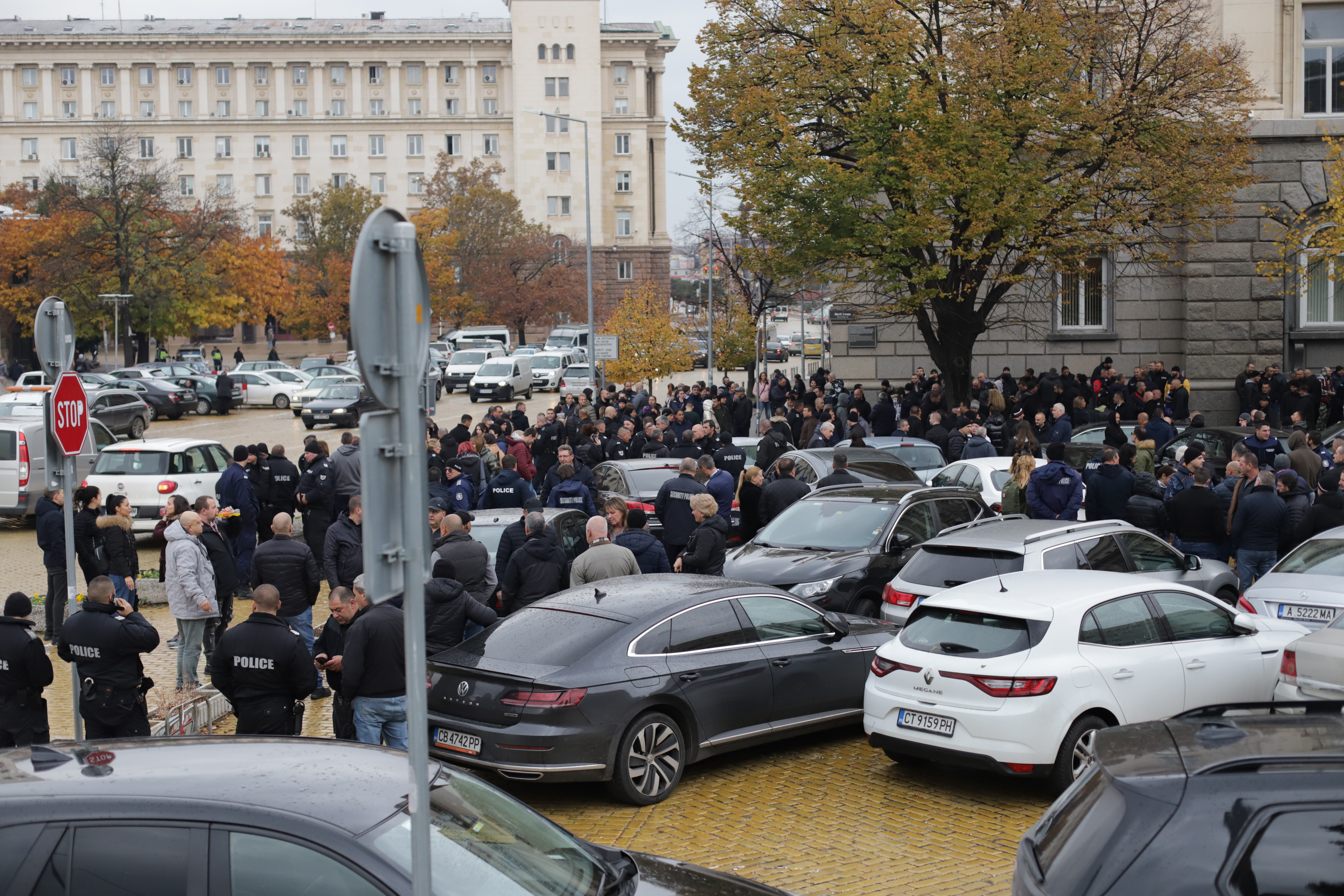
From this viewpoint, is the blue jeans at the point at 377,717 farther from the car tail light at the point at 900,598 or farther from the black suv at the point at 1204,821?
the car tail light at the point at 900,598

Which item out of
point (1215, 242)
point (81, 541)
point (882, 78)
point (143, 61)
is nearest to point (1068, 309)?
point (1215, 242)

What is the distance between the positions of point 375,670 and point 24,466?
50.0ft

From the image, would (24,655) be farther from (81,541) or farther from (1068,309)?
(1068,309)

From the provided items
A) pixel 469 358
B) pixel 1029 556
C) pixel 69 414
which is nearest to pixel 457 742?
pixel 69 414

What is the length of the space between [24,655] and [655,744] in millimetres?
4082

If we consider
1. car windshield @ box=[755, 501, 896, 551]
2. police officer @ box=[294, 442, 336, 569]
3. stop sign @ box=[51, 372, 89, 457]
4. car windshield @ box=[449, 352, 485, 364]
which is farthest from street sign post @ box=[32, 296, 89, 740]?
car windshield @ box=[449, 352, 485, 364]

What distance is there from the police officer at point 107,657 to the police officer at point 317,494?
6.25 meters

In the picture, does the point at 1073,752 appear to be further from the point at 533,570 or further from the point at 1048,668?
the point at 533,570

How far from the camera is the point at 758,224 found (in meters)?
25.5

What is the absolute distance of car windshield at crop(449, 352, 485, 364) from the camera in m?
51.5

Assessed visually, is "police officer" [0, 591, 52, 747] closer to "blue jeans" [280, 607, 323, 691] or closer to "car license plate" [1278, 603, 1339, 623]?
"blue jeans" [280, 607, 323, 691]

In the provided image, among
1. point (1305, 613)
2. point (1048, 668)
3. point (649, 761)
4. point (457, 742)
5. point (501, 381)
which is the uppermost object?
point (501, 381)

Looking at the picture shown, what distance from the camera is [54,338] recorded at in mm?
8898

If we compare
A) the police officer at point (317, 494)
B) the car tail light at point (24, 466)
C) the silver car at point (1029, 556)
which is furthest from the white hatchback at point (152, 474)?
the silver car at point (1029, 556)
